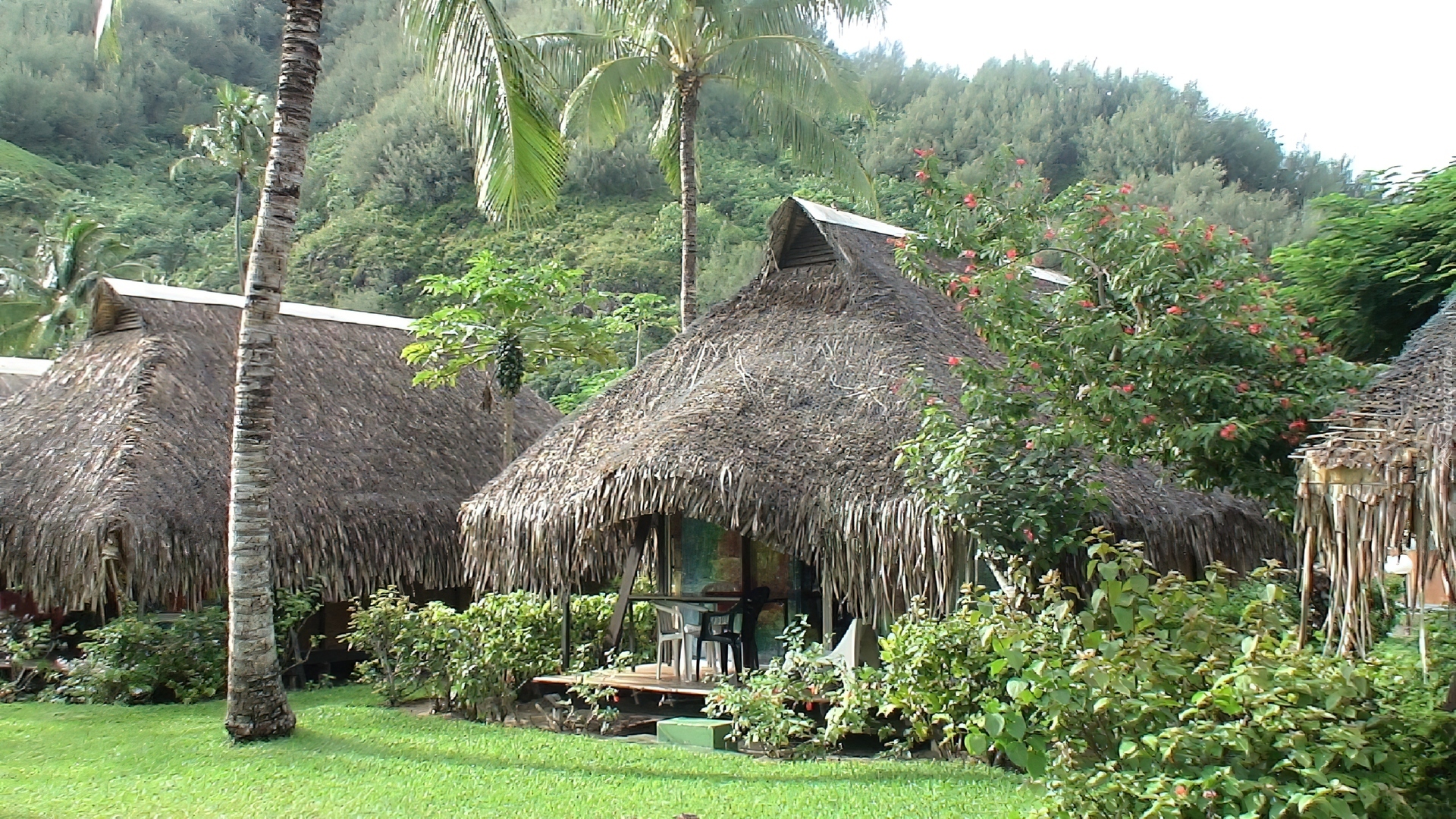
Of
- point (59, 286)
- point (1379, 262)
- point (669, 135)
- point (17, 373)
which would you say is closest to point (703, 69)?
point (669, 135)

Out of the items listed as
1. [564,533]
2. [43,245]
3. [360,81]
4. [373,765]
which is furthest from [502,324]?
[360,81]

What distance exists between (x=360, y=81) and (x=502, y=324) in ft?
122

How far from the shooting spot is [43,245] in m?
31.2

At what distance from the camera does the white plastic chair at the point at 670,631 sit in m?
11.0

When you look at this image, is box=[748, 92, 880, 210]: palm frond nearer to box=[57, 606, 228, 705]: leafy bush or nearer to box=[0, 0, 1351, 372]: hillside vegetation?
box=[57, 606, 228, 705]: leafy bush

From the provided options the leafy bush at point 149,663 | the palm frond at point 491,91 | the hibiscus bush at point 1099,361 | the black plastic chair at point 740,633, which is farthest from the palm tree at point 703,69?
the leafy bush at point 149,663

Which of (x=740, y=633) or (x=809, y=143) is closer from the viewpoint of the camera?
(x=740, y=633)

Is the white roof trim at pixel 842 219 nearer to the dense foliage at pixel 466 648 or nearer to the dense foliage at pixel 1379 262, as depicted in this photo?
the dense foliage at pixel 1379 262

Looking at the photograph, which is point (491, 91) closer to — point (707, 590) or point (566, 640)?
point (566, 640)

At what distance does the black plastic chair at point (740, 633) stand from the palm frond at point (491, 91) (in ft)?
12.4

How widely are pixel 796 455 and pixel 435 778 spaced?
3.54 metres

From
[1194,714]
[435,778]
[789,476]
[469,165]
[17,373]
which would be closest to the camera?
[1194,714]

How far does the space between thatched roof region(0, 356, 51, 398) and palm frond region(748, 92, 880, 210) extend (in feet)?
32.2

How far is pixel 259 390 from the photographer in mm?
8977
